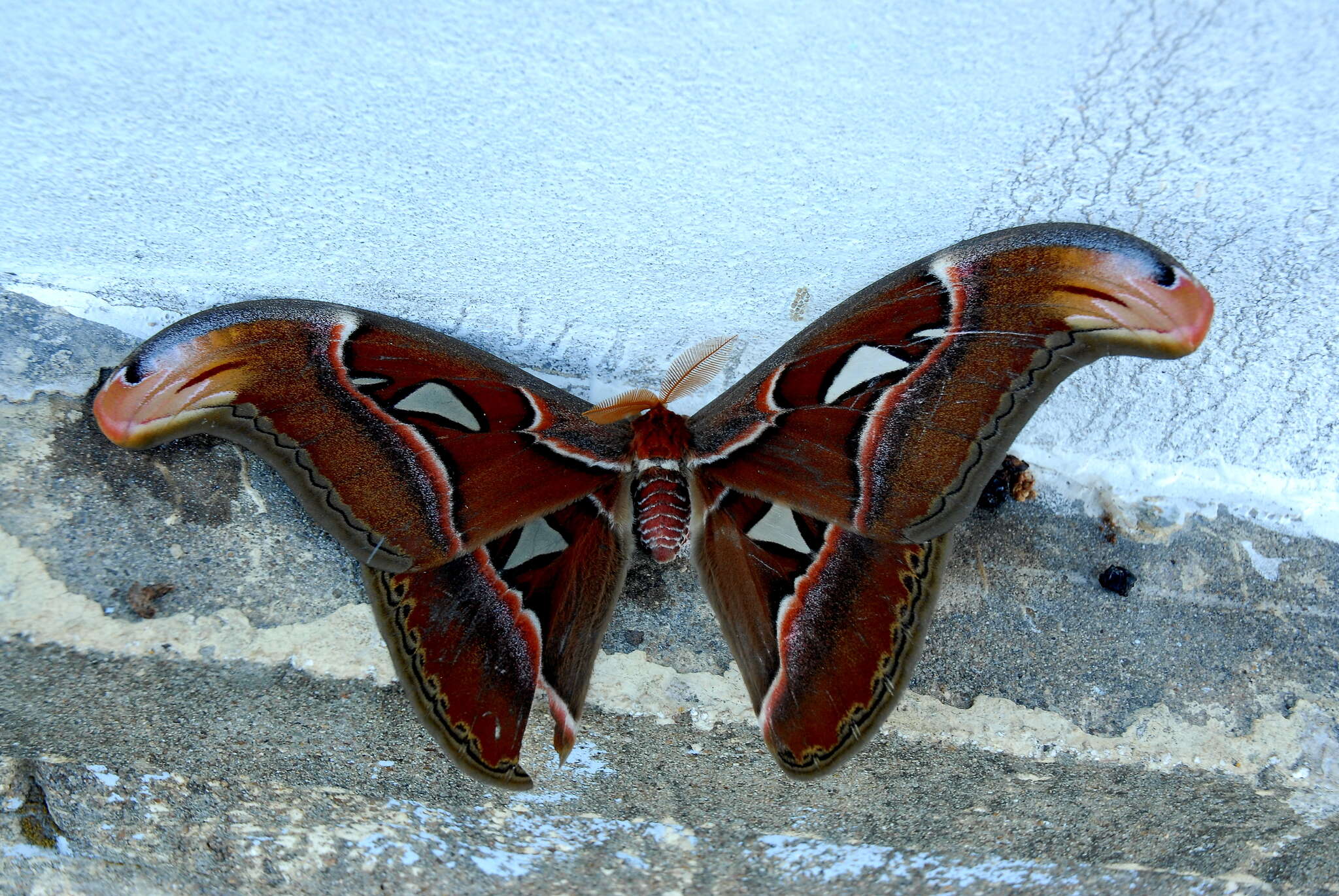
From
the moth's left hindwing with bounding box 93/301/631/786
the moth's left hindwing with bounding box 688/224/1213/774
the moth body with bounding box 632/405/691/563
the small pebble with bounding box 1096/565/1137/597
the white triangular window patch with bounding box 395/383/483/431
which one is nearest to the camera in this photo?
the moth's left hindwing with bounding box 688/224/1213/774

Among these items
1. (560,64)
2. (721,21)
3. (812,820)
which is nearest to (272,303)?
(560,64)

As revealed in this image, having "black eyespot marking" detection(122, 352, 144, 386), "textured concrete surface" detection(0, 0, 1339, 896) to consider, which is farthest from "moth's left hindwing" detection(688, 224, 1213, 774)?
"black eyespot marking" detection(122, 352, 144, 386)

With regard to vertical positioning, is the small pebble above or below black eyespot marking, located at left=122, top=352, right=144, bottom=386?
below

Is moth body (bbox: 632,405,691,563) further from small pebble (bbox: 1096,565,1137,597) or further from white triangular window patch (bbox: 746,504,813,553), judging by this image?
small pebble (bbox: 1096,565,1137,597)

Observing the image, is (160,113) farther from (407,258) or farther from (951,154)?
(951,154)

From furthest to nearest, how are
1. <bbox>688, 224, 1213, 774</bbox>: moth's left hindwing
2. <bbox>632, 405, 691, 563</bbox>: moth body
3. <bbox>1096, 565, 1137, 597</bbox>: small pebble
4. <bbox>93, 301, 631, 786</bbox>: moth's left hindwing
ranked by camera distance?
<bbox>1096, 565, 1137, 597</bbox>: small pebble < <bbox>632, 405, 691, 563</bbox>: moth body < <bbox>93, 301, 631, 786</bbox>: moth's left hindwing < <bbox>688, 224, 1213, 774</bbox>: moth's left hindwing

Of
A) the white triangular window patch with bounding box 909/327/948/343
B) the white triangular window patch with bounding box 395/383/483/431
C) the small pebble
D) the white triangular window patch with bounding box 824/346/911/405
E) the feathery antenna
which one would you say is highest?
the white triangular window patch with bounding box 909/327/948/343

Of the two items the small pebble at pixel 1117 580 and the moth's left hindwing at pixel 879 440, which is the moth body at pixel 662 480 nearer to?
the moth's left hindwing at pixel 879 440
